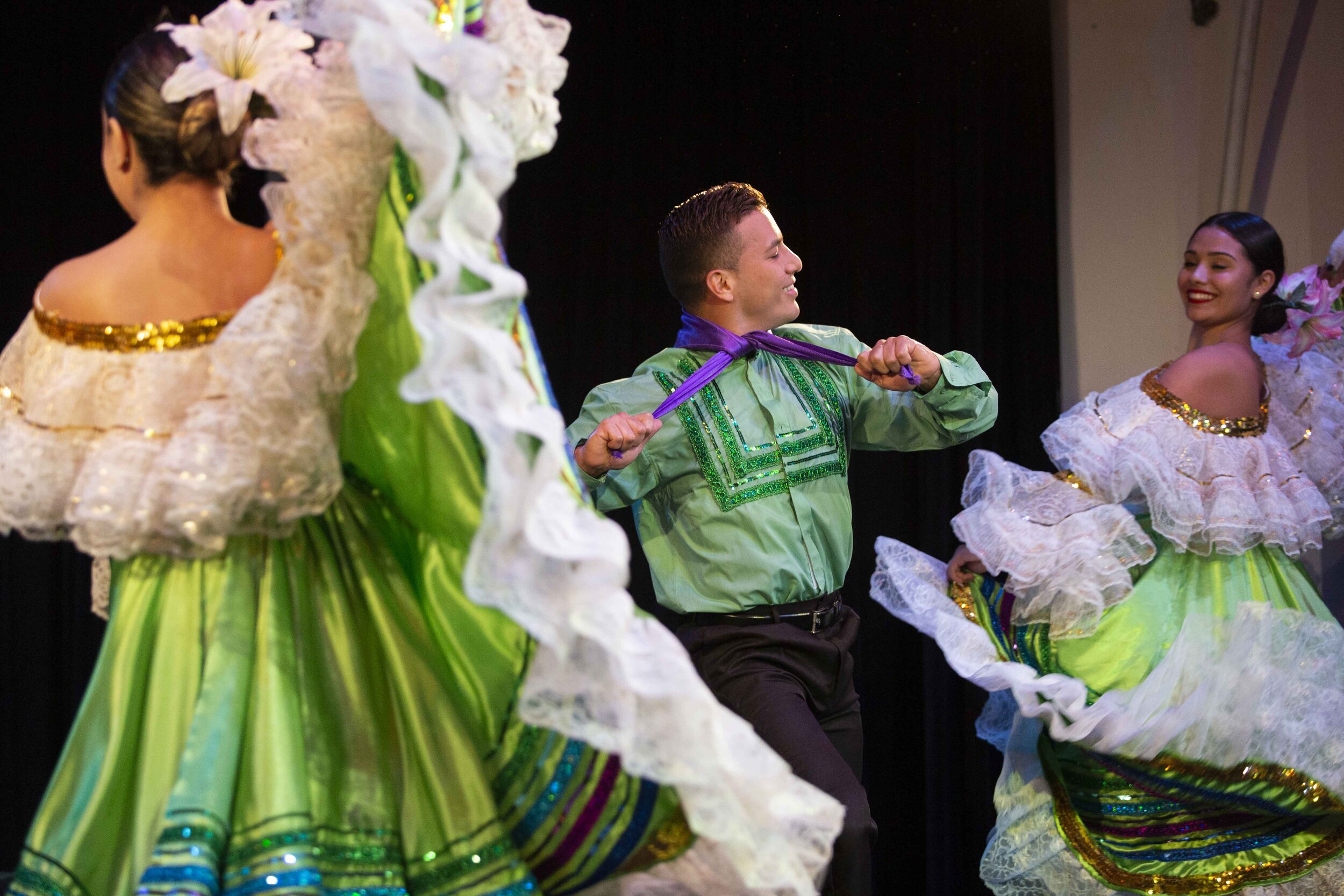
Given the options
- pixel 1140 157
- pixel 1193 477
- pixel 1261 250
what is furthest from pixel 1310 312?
pixel 1140 157

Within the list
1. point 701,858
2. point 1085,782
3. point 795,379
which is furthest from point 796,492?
point 701,858

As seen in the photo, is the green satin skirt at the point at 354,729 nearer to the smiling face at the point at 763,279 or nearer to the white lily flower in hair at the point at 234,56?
the white lily flower in hair at the point at 234,56

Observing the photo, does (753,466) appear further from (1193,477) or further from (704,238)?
(1193,477)

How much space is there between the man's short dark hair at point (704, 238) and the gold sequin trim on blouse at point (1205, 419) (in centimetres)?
98

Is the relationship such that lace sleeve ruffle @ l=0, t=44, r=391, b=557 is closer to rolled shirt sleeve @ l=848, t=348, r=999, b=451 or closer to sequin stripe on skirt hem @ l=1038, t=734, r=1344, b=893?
rolled shirt sleeve @ l=848, t=348, r=999, b=451

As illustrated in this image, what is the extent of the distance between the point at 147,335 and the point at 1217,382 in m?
2.20

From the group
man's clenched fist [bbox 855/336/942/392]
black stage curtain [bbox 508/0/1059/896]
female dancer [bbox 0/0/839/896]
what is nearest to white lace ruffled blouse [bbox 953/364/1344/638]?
man's clenched fist [bbox 855/336/942/392]

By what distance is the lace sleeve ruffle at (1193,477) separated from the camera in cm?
250

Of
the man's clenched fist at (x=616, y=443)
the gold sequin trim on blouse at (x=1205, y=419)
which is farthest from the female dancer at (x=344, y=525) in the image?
the gold sequin trim on blouse at (x=1205, y=419)

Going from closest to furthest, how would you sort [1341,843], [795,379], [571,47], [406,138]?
[406,138] → [1341,843] → [795,379] → [571,47]

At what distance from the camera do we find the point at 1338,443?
2723mm

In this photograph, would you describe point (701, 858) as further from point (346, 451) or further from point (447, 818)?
point (346, 451)

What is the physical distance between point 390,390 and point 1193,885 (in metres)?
1.92

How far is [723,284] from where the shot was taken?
2643mm
